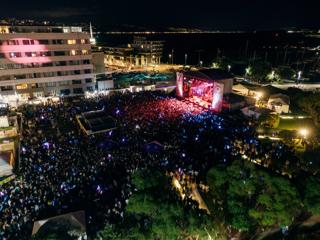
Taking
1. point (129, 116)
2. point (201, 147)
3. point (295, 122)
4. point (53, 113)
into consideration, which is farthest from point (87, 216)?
point (295, 122)

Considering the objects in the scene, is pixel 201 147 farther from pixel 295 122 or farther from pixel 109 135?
pixel 295 122

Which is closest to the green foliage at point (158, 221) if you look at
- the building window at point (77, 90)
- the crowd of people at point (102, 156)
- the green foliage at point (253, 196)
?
the green foliage at point (253, 196)

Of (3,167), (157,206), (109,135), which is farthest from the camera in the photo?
(109,135)

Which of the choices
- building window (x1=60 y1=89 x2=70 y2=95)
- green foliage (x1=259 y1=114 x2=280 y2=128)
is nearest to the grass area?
green foliage (x1=259 y1=114 x2=280 y2=128)

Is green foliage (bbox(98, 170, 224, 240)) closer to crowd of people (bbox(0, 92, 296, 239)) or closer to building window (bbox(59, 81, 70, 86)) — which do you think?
crowd of people (bbox(0, 92, 296, 239))

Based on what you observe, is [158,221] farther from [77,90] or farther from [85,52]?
[85,52]

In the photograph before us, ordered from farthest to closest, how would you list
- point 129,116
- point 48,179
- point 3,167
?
point 129,116, point 3,167, point 48,179

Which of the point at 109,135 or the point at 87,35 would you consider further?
the point at 87,35
